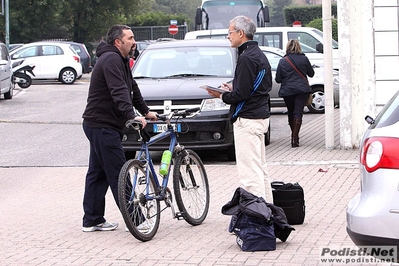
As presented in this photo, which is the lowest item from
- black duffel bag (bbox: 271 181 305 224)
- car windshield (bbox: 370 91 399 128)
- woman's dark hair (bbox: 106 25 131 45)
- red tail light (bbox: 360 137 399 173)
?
black duffel bag (bbox: 271 181 305 224)

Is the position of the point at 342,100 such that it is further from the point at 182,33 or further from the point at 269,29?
the point at 182,33

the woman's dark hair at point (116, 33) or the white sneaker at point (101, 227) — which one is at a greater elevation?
the woman's dark hair at point (116, 33)

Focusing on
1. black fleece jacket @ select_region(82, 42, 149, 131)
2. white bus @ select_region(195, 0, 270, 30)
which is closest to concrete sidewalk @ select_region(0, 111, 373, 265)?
black fleece jacket @ select_region(82, 42, 149, 131)

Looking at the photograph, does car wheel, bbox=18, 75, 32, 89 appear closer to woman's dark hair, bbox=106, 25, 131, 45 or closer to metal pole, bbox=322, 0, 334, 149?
metal pole, bbox=322, 0, 334, 149

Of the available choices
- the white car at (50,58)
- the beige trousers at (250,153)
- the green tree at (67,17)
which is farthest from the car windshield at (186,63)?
the green tree at (67,17)

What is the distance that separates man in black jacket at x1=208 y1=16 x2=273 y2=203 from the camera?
7.76 meters

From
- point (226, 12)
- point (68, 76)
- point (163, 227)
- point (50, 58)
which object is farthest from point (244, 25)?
point (68, 76)

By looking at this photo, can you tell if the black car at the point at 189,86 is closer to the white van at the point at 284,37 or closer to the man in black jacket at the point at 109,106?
the man in black jacket at the point at 109,106

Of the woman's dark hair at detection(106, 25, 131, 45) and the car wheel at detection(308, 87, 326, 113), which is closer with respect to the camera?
the woman's dark hair at detection(106, 25, 131, 45)

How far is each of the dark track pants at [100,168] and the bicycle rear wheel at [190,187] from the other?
56cm

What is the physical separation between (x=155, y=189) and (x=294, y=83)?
6.80m

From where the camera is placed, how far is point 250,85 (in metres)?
7.68

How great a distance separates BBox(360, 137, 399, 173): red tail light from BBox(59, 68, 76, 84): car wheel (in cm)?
2864

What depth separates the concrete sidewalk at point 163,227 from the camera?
23.0 ft
